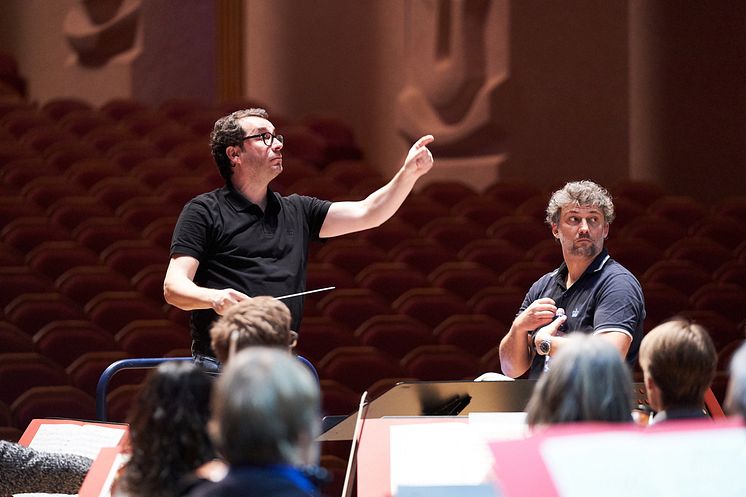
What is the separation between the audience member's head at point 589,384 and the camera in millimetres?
1566

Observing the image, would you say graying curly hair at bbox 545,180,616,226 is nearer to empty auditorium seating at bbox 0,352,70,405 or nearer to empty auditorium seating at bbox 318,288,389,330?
empty auditorium seating at bbox 318,288,389,330

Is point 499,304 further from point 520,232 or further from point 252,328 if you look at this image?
point 252,328

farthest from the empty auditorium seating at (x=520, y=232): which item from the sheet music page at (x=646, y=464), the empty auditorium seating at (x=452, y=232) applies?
the sheet music page at (x=646, y=464)

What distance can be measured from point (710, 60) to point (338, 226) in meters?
4.37

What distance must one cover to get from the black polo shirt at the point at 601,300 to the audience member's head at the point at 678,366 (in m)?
0.88

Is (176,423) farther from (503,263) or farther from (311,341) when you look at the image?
(503,263)

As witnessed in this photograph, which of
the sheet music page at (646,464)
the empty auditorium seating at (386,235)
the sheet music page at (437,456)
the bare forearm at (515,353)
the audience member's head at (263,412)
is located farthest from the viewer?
the empty auditorium seating at (386,235)

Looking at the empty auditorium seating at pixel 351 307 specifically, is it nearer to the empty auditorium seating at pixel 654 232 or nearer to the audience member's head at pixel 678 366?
the empty auditorium seating at pixel 654 232

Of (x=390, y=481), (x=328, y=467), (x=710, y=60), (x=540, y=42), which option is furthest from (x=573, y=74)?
(x=390, y=481)

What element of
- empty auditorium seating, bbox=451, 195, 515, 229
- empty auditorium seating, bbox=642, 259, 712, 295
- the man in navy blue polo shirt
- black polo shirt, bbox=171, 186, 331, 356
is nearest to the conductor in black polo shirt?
black polo shirt, bbox=171, 186, 331, 356

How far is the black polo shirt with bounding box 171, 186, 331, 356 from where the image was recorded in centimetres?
275

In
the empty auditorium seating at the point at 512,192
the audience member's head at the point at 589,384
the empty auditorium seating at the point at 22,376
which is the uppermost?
the audience member's head at the point at 589,384

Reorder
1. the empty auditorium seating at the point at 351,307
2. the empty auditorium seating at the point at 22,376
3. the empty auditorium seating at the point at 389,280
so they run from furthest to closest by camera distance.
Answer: the empty auditorium seating at the point at 389,280
the empty auditorium seating at the point at 351,307
the empty auditorium seating at the point at 22,376

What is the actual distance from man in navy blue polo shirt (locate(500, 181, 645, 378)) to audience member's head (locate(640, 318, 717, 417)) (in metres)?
0.87
